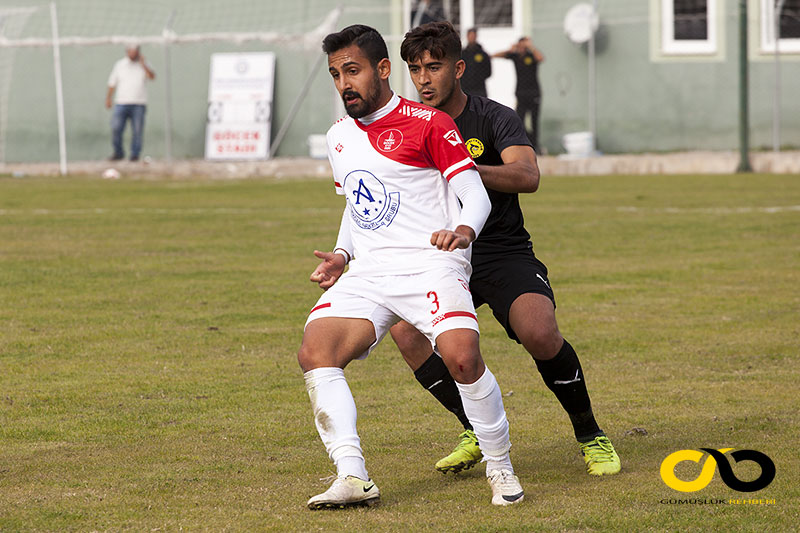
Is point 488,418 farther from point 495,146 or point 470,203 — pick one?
point 495,146

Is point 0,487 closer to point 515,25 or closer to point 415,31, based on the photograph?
point 415,31

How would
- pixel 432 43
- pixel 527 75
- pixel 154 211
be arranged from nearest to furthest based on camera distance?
1. pixel 432 43
2. pixel 154 211
3. pixel 527 75

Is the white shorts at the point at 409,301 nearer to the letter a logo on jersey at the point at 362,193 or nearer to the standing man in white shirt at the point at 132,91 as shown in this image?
the letter a logo on jersey at the point at 362,193

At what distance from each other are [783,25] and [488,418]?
22.0 m

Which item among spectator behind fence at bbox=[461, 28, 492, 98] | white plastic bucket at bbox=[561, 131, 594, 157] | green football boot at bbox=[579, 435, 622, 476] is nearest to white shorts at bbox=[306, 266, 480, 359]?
green football boot at bbox=[579, 435, 622, 476]

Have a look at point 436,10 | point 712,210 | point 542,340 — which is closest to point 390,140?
point 542,340

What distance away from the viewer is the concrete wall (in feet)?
→ 84.1

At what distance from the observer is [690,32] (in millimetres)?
26062

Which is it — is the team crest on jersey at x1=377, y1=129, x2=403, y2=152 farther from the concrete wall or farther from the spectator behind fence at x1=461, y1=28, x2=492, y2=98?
the concrete wall

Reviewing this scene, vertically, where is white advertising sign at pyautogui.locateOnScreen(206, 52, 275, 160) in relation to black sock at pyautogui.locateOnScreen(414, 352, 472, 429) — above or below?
above

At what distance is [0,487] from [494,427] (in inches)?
75.9

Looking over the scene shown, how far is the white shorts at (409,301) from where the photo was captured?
496cm

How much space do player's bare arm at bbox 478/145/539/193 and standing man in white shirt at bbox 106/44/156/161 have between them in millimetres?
22370

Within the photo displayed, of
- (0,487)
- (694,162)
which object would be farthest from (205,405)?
(694,162)
